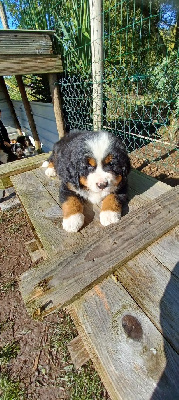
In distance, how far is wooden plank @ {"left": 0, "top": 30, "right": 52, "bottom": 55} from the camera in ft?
10.4

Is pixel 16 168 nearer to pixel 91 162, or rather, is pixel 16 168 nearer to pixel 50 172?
pixel 50 172

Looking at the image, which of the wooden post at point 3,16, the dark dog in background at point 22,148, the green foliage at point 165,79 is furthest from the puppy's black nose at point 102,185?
the wooden post at point 3,16

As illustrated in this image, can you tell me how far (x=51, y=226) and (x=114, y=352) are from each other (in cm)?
108

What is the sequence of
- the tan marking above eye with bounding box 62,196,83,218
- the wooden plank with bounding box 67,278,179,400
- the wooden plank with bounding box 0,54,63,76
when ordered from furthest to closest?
the wooden plank with bounding box 0,54,63,76 < the tan marking above eye with bounding box 62,196,83,218 < the wooden plank with bounding box 67,278,179,400

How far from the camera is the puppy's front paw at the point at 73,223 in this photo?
1650mm

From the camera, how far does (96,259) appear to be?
1.20 metres

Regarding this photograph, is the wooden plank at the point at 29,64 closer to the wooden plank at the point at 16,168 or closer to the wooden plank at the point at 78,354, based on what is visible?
the wooden plank at the point at 16,168

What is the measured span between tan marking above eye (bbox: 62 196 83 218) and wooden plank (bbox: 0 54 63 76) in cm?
282

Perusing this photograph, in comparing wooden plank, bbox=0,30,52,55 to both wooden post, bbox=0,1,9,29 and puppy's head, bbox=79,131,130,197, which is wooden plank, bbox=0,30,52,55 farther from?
puppy's head, bbox=79,131,130,197

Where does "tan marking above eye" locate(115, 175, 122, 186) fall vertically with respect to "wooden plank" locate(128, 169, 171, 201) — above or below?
above

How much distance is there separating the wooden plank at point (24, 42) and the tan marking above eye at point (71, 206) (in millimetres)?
2901

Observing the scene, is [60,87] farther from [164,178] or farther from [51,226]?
[51,226]

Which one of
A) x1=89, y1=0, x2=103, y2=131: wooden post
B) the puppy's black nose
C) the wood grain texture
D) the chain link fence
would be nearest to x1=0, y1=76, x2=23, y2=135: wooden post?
the chain link fence

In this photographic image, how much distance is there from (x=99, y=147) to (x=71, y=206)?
519 millimetres
